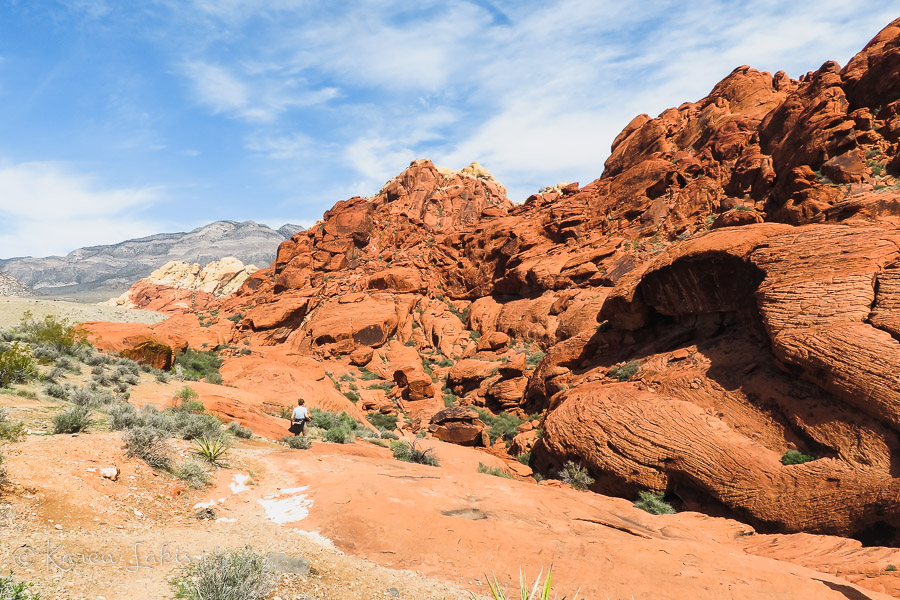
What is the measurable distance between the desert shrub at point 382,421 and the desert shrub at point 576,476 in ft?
37.2

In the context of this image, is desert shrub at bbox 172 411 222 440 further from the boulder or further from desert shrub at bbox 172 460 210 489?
the boulder

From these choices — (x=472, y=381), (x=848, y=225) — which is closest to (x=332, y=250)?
(x=472, y=381)

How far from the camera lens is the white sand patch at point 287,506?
284 inches

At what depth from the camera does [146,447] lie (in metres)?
7.69

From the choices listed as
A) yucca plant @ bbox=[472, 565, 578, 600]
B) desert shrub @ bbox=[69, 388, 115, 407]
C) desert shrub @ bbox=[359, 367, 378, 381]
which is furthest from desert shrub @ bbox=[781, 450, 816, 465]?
desert shrub @ bbox=[359, 367, 378, 381]

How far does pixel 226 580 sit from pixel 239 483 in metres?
4.38

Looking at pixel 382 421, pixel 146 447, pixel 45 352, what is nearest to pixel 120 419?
pixel 146 447

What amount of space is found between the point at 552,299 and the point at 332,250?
2853cm

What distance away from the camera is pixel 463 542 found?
7070 mm

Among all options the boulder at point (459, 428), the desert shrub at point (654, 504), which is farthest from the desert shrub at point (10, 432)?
the boulder at point (459, 428)

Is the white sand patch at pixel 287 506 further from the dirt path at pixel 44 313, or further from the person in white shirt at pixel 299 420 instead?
the dirt path at pixel 44 313

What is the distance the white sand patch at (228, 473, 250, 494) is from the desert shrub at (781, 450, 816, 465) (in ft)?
46.6

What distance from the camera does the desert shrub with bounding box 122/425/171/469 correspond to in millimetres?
7617

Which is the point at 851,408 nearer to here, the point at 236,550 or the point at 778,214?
the point at 236,550
